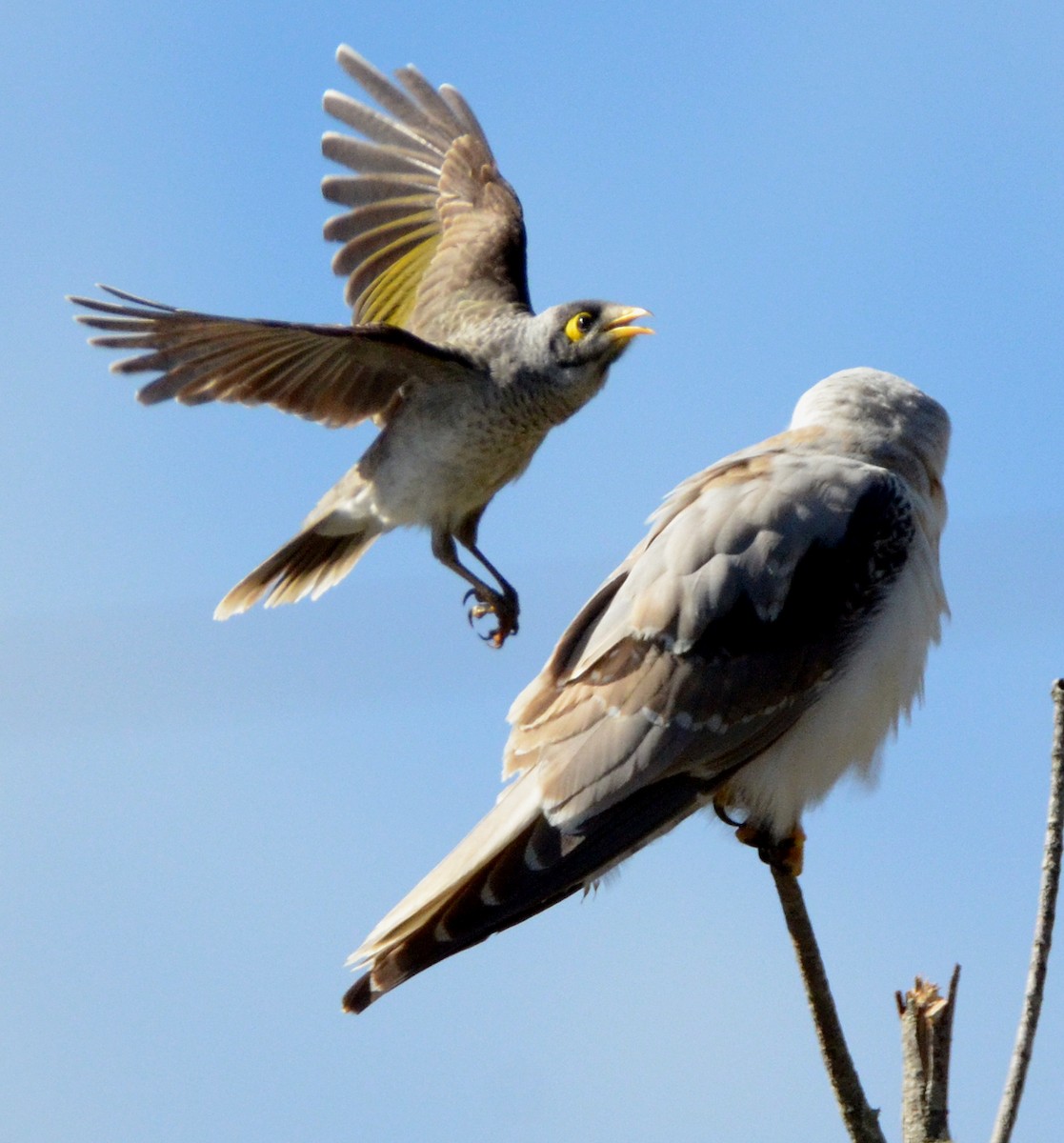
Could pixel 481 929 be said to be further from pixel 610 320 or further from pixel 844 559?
pixel 610 320

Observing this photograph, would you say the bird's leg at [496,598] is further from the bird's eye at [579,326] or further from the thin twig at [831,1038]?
the thin twig at [831,1038]

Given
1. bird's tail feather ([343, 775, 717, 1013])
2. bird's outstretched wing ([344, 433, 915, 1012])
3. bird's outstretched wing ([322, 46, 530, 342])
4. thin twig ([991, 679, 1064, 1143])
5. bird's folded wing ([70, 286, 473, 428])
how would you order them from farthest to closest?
bird's outstretched wing ([322, 46, 530, 342]), bird's folded wing ([70, 286, 473, 428]), bird's outstretched wing ([344, 433, 915, 1012]), bird's tail feather ([343, 775, 717, 1013]), thin twig ([991, 679, 1064, 1143])

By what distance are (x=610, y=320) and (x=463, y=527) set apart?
1053 millimetres

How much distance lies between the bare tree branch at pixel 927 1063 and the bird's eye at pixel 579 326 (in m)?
3.65

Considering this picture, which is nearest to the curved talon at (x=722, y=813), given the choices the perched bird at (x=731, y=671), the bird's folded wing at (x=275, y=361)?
the perched bird at (x=731, y=671)

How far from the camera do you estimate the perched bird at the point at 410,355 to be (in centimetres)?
605

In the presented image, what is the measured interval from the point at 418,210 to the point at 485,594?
2.15 meters

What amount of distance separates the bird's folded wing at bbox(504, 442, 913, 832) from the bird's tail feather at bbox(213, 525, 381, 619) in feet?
9.34

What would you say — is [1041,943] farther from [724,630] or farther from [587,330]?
[587,330]

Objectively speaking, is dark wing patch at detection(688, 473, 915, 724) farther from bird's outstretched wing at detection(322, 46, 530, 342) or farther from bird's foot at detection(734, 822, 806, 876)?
bird's outstretched wing at detection(322, 46, 530, 342)

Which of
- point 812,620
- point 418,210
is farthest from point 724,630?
point 418,210

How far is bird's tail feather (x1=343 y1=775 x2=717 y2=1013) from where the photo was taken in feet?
12.6

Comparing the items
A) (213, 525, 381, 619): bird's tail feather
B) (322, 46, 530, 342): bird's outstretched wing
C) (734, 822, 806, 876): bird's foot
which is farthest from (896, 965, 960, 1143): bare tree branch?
(322, 46, 530, 342): bird's outstretched wing

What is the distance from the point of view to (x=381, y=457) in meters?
6.77
